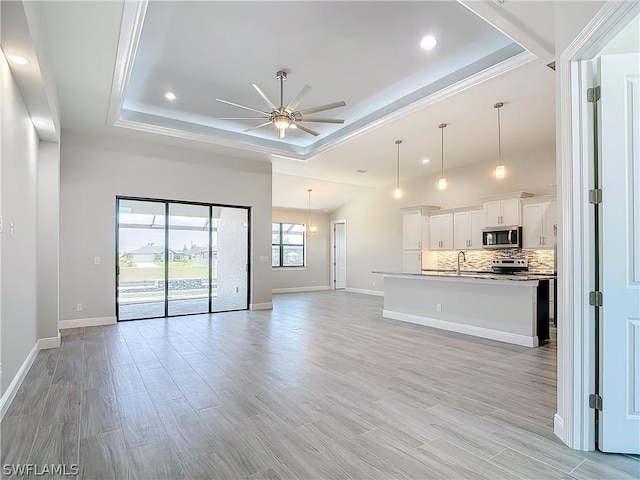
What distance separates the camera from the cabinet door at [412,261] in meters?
8.84

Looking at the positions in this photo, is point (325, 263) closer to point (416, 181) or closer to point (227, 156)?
point (416, 181)

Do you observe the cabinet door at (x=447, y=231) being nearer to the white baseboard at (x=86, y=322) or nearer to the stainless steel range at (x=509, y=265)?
the stainless steel range at (x=509, y=265)

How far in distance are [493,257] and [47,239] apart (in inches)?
313

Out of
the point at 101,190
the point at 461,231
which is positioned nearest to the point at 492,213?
the point at 461,231

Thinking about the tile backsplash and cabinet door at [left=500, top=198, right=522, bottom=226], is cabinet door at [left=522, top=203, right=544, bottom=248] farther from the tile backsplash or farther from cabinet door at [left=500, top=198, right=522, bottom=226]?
the tile backsplash

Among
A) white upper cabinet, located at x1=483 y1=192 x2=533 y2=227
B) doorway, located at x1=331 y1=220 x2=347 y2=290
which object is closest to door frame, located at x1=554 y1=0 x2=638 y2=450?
white upper cabinet, located at x1=483 y1=192 x2=533 y2=227

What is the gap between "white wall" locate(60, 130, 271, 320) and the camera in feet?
18.9

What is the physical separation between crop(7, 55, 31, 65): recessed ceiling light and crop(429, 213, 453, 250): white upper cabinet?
782 cm

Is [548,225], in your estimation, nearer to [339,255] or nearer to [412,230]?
[412,230]

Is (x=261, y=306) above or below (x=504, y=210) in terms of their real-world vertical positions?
below

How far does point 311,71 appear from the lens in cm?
446

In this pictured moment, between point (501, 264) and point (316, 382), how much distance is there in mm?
5746

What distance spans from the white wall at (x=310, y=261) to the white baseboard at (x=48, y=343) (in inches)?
268

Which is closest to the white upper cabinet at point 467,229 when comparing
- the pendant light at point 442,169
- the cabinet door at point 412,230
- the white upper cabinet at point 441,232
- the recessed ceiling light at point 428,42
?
the white upper cabinet at point 441,232
